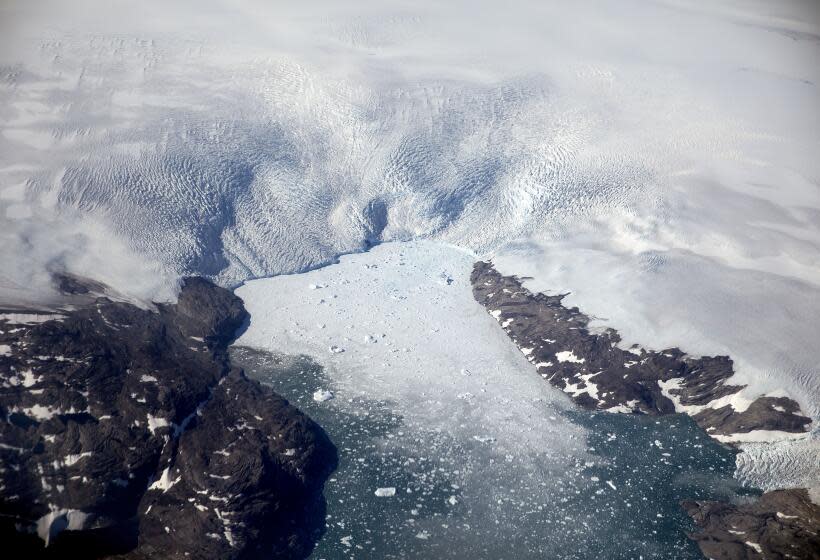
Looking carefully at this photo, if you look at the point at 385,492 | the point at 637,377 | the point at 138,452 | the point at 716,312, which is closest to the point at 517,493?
the point at 385,492

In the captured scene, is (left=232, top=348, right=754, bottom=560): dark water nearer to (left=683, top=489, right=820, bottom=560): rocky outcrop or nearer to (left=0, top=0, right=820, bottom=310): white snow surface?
(left=683, top=489, right=820, bottom=560): rocky outcrop

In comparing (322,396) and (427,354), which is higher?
(427,354)

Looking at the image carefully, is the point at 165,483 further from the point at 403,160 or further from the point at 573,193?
the point at 573,193

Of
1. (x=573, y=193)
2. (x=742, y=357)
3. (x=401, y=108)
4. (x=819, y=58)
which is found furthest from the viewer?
(x=819, y=58)

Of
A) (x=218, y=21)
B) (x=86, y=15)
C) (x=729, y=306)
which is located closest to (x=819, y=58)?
(x=729, y=306)

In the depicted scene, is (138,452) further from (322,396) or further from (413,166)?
(413,166)
